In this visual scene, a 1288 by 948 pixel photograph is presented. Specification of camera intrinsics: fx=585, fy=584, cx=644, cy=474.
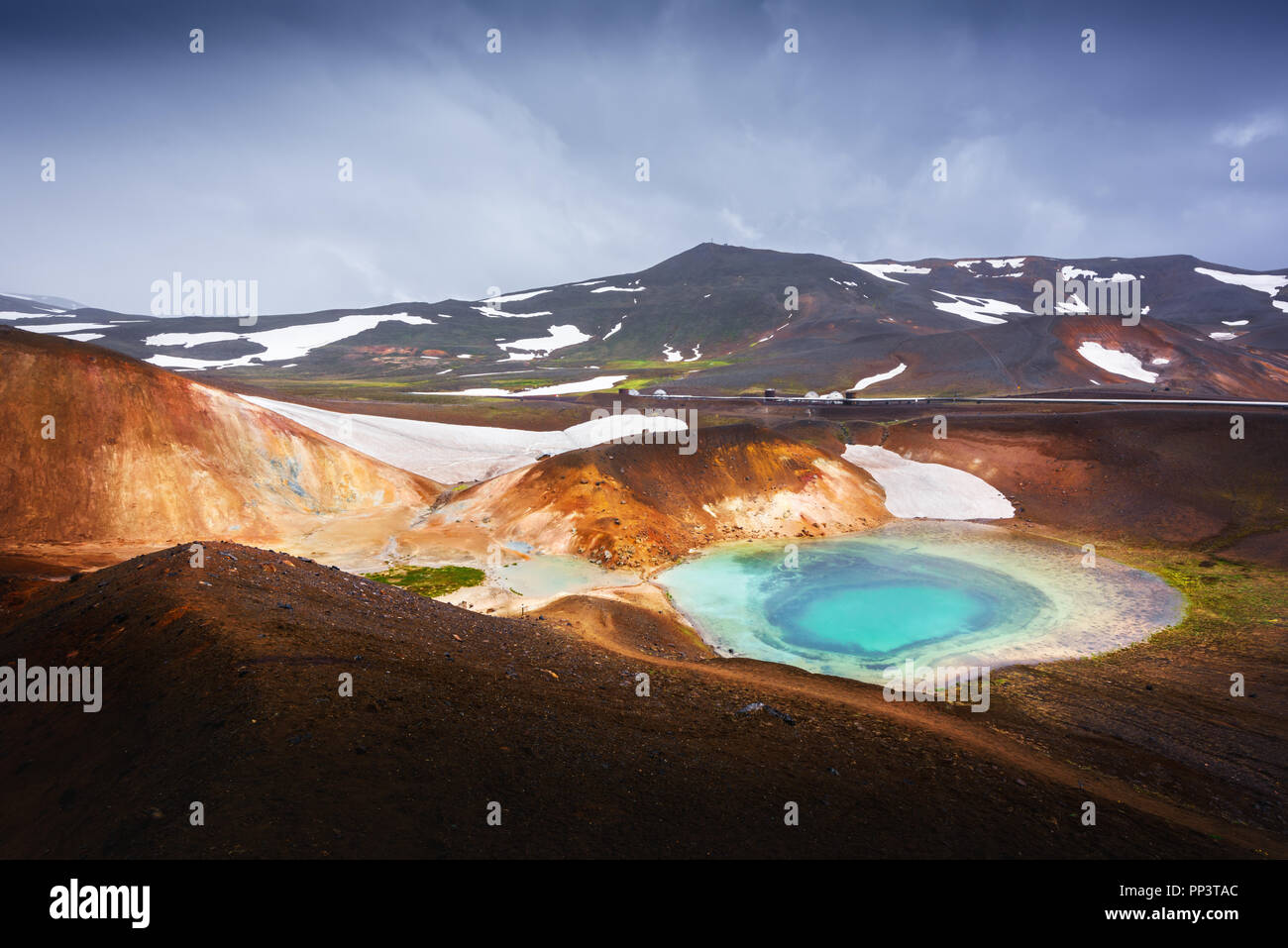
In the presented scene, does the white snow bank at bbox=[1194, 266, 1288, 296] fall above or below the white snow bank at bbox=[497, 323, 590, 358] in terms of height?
above

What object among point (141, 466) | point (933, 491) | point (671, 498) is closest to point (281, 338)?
point (141, 466)

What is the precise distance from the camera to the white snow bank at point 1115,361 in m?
87.6

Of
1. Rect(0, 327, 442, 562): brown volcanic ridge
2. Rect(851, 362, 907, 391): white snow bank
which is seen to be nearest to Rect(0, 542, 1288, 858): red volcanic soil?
Rect(0, 327, 442, 562): brown volcanic ridge

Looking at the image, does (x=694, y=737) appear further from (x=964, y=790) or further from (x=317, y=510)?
(x=317, y=510)

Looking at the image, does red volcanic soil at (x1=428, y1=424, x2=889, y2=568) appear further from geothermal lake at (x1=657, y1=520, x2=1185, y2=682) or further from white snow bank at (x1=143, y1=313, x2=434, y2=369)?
white snow bank at (x1=143, y1=313, x2=434, y2=369)

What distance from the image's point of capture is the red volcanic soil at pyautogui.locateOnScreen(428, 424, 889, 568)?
35750 mm

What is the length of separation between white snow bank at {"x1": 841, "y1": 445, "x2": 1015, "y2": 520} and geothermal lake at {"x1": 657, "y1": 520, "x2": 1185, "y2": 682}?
439cm

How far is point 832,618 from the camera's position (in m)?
27.5

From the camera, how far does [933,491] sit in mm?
45719

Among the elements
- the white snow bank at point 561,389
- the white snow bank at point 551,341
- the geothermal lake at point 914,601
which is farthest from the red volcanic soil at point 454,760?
the white snow bank at point 551,341

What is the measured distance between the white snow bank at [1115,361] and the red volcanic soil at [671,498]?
69.8 metres

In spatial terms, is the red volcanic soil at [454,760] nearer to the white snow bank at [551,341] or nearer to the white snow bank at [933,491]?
the white snow bank at [933,491]
